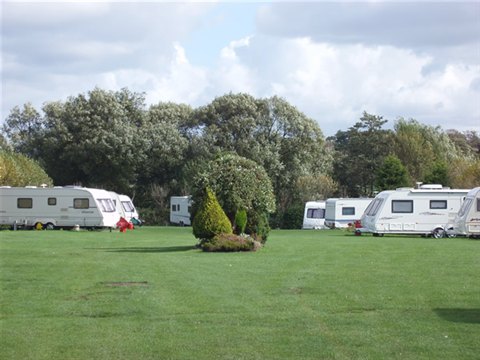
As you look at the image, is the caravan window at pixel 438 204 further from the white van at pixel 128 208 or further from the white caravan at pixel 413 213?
the white van at pixel 128 208

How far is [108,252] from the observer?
83.6 feet

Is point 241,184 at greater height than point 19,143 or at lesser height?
lesser

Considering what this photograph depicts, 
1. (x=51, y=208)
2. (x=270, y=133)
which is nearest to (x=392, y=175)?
(x=270, y=133)

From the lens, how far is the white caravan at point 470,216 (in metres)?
34.5

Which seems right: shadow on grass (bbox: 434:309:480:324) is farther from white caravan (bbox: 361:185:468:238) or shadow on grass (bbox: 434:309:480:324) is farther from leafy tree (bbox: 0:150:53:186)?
leafy tree (bbox: 0:150:53:186)

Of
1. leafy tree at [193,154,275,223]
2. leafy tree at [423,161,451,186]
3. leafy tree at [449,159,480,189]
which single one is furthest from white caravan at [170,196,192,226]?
leafy tree at [193,154,275,223]

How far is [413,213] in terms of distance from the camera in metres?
39.5

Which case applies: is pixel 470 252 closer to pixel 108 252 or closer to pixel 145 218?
pixel 108 252

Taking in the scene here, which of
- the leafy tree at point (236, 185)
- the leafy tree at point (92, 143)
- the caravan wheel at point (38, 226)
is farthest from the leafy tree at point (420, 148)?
the leafy tree at point (236, 185)

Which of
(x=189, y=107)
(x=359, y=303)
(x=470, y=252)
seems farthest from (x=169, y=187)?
(x=359, y=303)

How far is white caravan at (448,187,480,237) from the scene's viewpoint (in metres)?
34.5

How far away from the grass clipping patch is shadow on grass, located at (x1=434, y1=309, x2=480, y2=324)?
1292cm

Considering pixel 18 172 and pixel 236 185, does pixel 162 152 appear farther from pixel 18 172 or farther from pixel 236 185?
pixel 236 185

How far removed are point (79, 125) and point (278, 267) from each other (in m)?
45.7
